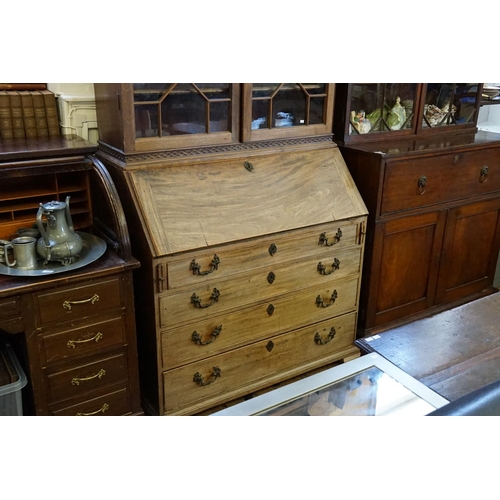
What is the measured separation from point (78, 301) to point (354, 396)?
98 centimetres

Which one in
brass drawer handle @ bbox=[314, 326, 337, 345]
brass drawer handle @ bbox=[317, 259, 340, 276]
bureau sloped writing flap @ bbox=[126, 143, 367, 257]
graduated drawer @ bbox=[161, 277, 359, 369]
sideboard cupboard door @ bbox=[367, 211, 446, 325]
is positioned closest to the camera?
bureau sloped writing flap @ bbox=[126, 143, 367, 257]

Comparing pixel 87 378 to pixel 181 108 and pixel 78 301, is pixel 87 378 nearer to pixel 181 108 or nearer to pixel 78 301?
pixel 78 301

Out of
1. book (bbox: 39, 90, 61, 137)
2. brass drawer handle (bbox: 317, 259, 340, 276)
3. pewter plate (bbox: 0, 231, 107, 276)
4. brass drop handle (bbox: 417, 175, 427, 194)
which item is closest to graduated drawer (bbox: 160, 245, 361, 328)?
brass drawer handle (bbox: 317, 259, 340, 276)

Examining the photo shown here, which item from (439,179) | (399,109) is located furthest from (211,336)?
(399,109)

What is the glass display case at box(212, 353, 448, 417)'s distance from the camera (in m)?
1.31

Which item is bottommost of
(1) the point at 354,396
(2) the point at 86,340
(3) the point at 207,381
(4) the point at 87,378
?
(3) the point at 207,381

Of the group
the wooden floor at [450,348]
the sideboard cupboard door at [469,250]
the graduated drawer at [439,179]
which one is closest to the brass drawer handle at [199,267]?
the wooden floor at [450,348]

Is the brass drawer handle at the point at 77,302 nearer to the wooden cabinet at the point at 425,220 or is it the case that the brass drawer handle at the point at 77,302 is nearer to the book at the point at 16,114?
the book at the point at 16,114

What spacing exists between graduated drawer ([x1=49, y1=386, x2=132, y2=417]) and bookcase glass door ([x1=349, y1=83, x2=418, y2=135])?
1.65 meters

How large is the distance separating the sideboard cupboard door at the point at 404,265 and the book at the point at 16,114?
1648 mm

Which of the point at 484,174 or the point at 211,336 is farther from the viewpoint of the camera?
the point at 484,174

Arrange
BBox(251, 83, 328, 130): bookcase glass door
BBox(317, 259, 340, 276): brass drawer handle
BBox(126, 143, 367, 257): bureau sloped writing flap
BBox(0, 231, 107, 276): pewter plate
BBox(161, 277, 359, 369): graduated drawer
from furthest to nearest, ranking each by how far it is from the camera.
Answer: BBox(317, 259, 340, 276): brass drawer handle, BBox(251, 83, 328, 130): bookcase glass door, BBox(161, 277, 359, 369): graduated drawer, BBox(126, 143, 367, 257): bureau sloped writing flap, BBox(0, 231, 107, 276): pewter plate

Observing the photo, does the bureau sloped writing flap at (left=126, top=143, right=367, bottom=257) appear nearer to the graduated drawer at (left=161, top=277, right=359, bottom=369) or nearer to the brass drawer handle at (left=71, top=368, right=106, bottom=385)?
the graduated drawer at (left=161, top=277, right=359, bottom=369)

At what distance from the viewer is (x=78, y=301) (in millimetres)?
1848
